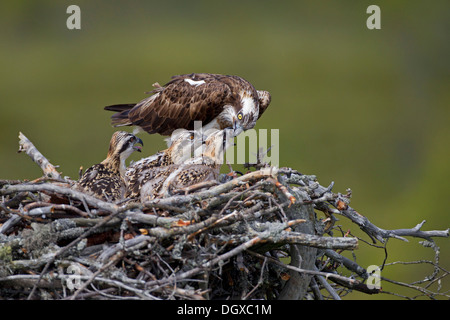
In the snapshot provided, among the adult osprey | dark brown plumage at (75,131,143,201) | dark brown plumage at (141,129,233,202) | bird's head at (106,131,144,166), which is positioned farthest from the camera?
the adult osprey

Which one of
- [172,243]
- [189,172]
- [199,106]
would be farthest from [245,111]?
[172,243]

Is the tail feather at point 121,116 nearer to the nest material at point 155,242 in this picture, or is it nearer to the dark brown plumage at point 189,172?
the dark brown plumage at point 189,172

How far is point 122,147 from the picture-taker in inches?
235

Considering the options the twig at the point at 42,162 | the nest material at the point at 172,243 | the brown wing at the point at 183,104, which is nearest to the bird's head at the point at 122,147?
the twig at the point at 42,162

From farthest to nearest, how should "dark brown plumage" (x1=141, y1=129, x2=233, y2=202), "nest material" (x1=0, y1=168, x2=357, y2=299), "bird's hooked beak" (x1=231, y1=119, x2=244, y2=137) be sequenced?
"bird's hooked beak" (x1=231, y1=119, x2=244, y2=137) < "dark brown plumage" (x1=141, y1=129, x2=233, y2=202) < "nest material" (x1=0, y1=168, x2=357, y2=299)

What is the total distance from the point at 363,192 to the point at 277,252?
27.1ft

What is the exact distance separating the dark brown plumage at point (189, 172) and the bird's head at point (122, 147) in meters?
0.46

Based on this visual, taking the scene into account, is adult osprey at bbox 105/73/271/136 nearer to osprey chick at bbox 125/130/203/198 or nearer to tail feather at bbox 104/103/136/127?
tail feather at bbox 104/103/136/127

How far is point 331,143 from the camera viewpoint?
13781mm

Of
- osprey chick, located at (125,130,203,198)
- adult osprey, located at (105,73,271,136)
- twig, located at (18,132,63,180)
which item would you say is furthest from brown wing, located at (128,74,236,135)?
twig, located at (18,132,63,180)

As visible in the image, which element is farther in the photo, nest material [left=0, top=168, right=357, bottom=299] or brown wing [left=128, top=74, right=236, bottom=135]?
brown wing [left=128, top=74, right=236, bottom=135]

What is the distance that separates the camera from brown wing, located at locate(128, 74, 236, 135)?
683 centimetres

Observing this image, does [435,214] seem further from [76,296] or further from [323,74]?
[76,296]

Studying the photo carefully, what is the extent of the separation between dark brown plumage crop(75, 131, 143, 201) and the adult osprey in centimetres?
83
